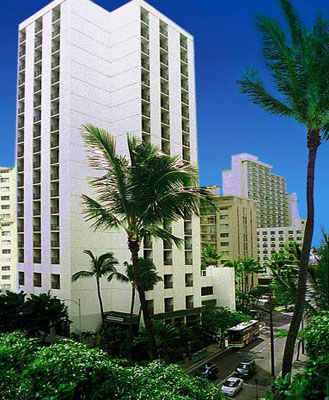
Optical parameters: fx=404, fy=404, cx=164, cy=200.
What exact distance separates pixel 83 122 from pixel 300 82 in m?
32.4

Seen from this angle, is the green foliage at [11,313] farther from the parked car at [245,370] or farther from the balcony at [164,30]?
the balcony at [164,30]

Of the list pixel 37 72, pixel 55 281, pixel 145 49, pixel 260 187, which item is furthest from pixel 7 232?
pixel 260 187

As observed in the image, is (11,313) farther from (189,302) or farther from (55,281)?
(189,302)

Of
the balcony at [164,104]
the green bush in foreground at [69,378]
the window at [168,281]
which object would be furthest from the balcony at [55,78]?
the green bush in foreground at [69,378]

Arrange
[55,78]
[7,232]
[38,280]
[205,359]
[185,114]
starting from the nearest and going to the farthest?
[205,359] < [38,280] < [55,78] < [185,114] < [7,232]

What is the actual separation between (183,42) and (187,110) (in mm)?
10188

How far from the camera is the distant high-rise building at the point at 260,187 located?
152m

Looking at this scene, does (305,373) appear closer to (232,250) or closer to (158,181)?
(158,181)

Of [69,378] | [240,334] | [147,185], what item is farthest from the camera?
[240,334]

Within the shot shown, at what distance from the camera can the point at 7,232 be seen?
9125 cm

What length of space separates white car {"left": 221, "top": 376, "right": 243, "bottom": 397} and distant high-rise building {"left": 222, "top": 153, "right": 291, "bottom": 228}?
119949mm

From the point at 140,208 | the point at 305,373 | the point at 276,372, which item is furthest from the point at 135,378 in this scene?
the point at 276,372

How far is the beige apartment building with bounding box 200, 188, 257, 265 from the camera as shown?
99.1m

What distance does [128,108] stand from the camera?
156 feet
